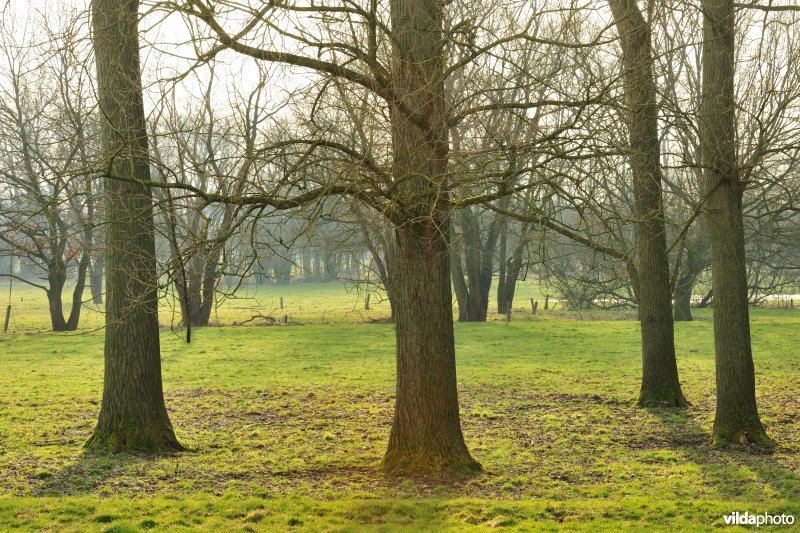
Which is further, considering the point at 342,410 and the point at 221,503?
the point at 342,410

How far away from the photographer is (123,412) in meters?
10.1

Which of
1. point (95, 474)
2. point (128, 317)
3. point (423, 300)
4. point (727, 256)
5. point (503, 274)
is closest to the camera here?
point (423, 300)

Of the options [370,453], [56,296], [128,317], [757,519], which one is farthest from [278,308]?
[757,519]

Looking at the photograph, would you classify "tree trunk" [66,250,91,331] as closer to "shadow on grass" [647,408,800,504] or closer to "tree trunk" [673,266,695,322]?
"tree trunk" [673,266,695,322]

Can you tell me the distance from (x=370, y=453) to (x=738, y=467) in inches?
165

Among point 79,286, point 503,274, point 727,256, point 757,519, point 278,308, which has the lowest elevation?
point 757,519

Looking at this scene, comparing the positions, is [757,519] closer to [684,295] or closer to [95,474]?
[95,474]

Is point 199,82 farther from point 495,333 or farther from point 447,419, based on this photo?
point 495,333

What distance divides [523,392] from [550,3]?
25.3 feet

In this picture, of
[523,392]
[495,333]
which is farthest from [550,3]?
[495,333]

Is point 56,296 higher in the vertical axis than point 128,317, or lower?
higher

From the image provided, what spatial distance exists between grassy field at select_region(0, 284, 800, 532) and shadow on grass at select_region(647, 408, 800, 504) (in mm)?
31

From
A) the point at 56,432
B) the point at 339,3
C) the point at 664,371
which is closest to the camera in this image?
the point at 339,3

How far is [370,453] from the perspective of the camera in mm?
10109
